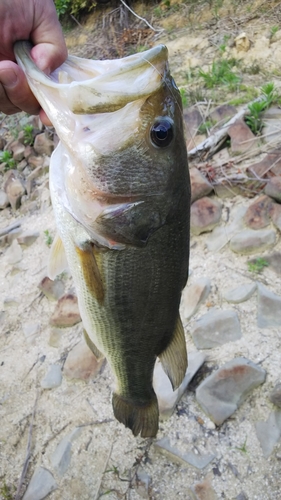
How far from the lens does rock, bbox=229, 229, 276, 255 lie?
2861 mm

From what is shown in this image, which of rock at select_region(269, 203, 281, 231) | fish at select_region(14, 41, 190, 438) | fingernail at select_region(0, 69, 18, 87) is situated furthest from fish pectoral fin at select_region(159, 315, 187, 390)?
rock at select_region(269, 203, 281, 231)

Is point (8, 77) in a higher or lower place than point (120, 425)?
higher

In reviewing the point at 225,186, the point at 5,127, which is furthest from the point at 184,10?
the point at 225,186

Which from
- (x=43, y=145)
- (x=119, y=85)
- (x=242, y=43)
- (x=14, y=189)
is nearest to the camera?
(x=119, y=85)

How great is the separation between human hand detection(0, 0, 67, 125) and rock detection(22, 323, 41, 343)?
6.36ft

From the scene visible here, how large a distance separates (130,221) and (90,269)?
0.22 meters

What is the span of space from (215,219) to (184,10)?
3.53 meters

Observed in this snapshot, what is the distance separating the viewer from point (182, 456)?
229cm

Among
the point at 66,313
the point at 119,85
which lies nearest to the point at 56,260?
the point at 119,85

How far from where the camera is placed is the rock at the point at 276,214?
Answer: 113 inches

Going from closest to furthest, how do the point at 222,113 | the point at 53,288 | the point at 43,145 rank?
the point at 53,288, the point at 222,113, the point at 43,145

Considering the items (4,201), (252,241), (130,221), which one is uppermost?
(130,221)

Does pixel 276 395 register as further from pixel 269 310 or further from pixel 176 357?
pixel 176 357

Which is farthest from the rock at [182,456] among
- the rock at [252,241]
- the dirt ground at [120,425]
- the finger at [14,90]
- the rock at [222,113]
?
the rock at [222,113]
